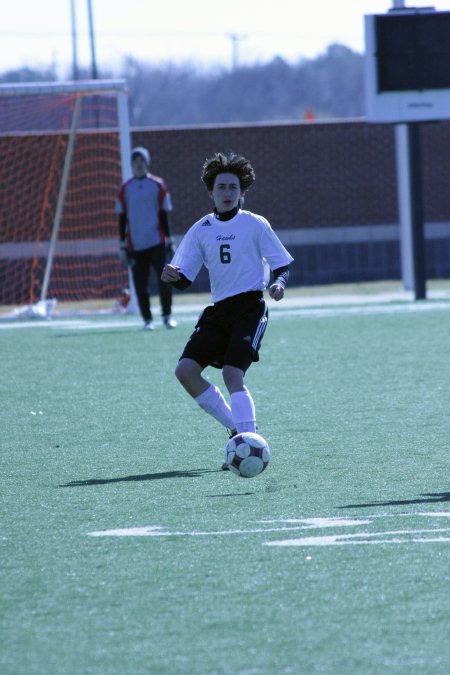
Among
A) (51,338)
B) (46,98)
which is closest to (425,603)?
(51,338)

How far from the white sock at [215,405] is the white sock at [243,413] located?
1.07 feet

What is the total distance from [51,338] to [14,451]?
8.18 meters

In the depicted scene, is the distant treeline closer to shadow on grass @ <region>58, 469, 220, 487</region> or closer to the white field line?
shadow on grass @ <region>58, 469, 220, 487</region>

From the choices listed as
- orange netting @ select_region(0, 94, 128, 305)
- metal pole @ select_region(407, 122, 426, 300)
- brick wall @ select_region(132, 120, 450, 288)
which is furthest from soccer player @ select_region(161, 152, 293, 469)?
brick wall @ select_region(132, 120, 450, 288)

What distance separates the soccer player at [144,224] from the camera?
52.2 ft

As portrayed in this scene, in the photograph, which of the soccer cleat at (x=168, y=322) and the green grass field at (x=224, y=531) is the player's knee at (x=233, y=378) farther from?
the soccer cleat at (x=168, y=322)

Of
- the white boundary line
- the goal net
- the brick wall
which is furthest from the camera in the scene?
the brick wall

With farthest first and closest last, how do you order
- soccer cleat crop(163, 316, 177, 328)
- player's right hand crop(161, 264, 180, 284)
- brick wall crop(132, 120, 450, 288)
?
brick wall crop(132, 120, 450, 288) → soccer cleat crop(163, 316, 177, 328) → player's right hand crop(161, 264, 180, 284)

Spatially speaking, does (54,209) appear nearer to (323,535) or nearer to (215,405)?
(215,405)

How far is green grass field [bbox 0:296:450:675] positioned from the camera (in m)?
4.12

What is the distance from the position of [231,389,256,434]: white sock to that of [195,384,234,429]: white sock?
0.33 m

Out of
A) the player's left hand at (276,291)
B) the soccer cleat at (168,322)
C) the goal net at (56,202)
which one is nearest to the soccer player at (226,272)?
the player's left hand at (276,291)

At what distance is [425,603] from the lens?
178 inches

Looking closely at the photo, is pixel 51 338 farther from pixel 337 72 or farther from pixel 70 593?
pixel 337 72
